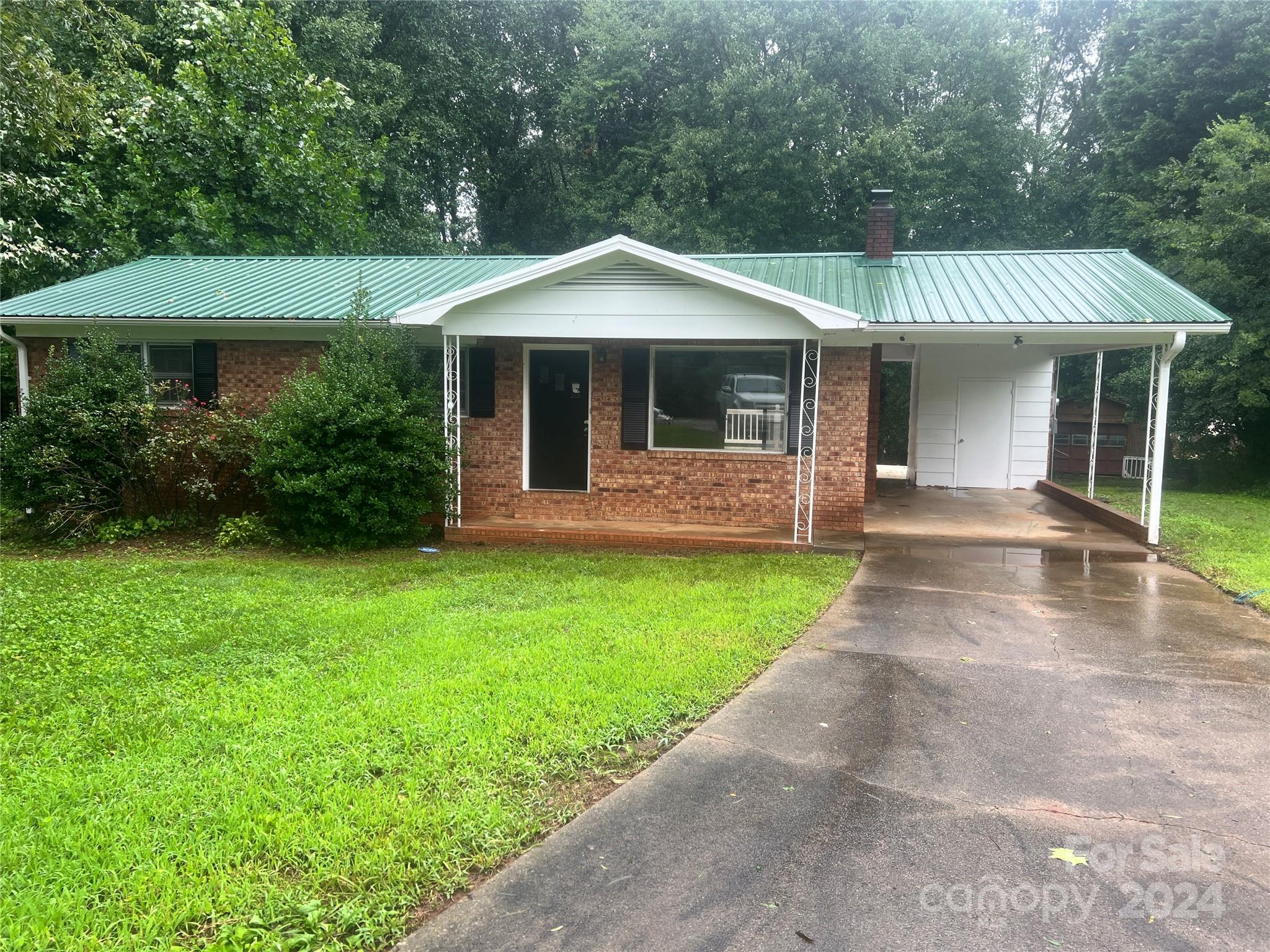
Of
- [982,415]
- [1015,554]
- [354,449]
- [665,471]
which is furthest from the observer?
[982,415]

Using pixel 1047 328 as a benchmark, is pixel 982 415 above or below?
below

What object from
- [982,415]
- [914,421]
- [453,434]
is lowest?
[453,434]

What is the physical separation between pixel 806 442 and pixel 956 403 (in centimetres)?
652

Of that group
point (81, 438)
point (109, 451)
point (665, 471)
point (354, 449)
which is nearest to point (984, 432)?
point (665, 471)

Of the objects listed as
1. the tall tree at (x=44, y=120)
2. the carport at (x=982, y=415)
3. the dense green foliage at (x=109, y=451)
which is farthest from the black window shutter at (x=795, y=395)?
the tall tree at (x=44, y=120)

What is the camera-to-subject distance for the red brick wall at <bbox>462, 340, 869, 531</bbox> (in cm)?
1061

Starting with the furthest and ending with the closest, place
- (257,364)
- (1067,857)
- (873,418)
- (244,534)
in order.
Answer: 1. (873,418)
2. (257,364)
3. (244,534)
4. (1067,857)

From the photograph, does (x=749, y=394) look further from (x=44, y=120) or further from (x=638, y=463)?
(x=44, y=120)

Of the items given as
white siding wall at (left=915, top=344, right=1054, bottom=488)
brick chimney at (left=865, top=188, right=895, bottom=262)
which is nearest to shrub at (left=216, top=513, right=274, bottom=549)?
brick chimney at (left=865, top=188, right=895, bottom=262)

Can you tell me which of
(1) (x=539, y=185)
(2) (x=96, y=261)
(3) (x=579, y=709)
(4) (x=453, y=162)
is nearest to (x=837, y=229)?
(1) (x=539, y=185)

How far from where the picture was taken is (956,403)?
52.2ft

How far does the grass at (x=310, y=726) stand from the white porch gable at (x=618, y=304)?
3.13m

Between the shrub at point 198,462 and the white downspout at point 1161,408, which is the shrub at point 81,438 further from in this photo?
the white downspout at point 1161,408

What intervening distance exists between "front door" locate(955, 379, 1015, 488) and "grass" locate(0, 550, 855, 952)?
9092mm
